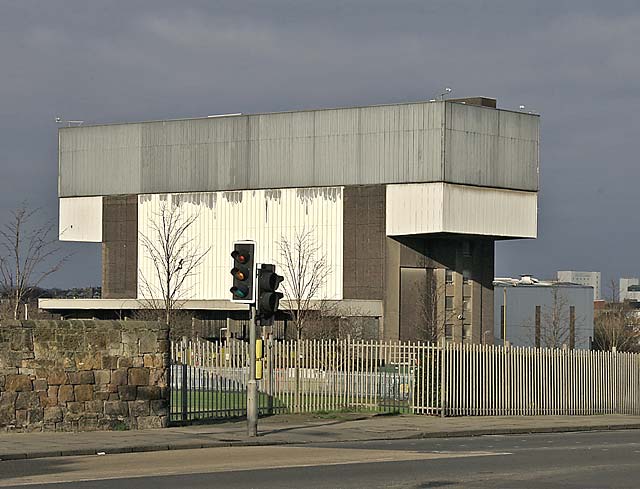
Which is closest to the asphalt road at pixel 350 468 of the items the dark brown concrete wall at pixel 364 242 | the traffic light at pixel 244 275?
the traffic light at pixel 244 275

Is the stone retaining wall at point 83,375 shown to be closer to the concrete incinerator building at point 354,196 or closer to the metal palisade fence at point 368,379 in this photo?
the metal palisade fence at point 368,379

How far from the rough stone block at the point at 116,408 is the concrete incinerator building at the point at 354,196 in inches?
2163

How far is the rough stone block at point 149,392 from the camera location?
27.1m

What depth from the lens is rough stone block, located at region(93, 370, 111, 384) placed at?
26.4 metres

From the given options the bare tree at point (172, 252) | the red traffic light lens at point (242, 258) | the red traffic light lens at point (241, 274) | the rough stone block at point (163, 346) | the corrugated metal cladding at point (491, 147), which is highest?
the corrugated metal cladding at point (491, 147)

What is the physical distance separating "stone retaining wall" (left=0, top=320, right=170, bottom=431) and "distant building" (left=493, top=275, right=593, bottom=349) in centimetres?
7799

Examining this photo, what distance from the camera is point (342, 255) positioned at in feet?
278

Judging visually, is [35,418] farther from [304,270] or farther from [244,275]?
[304,270]

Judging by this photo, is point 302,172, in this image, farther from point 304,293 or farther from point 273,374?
point 273,374

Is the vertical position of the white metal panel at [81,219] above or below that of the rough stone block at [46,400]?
above

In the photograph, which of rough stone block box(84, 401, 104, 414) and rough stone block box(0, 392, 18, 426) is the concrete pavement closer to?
rough stone block box(0, 392, 18, 426)

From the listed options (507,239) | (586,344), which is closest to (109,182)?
(507,239)

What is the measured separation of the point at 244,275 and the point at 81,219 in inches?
2830

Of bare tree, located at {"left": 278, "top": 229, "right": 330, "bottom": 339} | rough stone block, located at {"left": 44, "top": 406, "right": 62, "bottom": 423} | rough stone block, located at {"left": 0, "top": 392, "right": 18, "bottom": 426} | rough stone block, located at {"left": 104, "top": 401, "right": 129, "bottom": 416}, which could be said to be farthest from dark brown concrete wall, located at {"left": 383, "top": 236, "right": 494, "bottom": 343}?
rough stone block, located at {"left": 0, "top": 392, "right": 18, "bottom": 426}
